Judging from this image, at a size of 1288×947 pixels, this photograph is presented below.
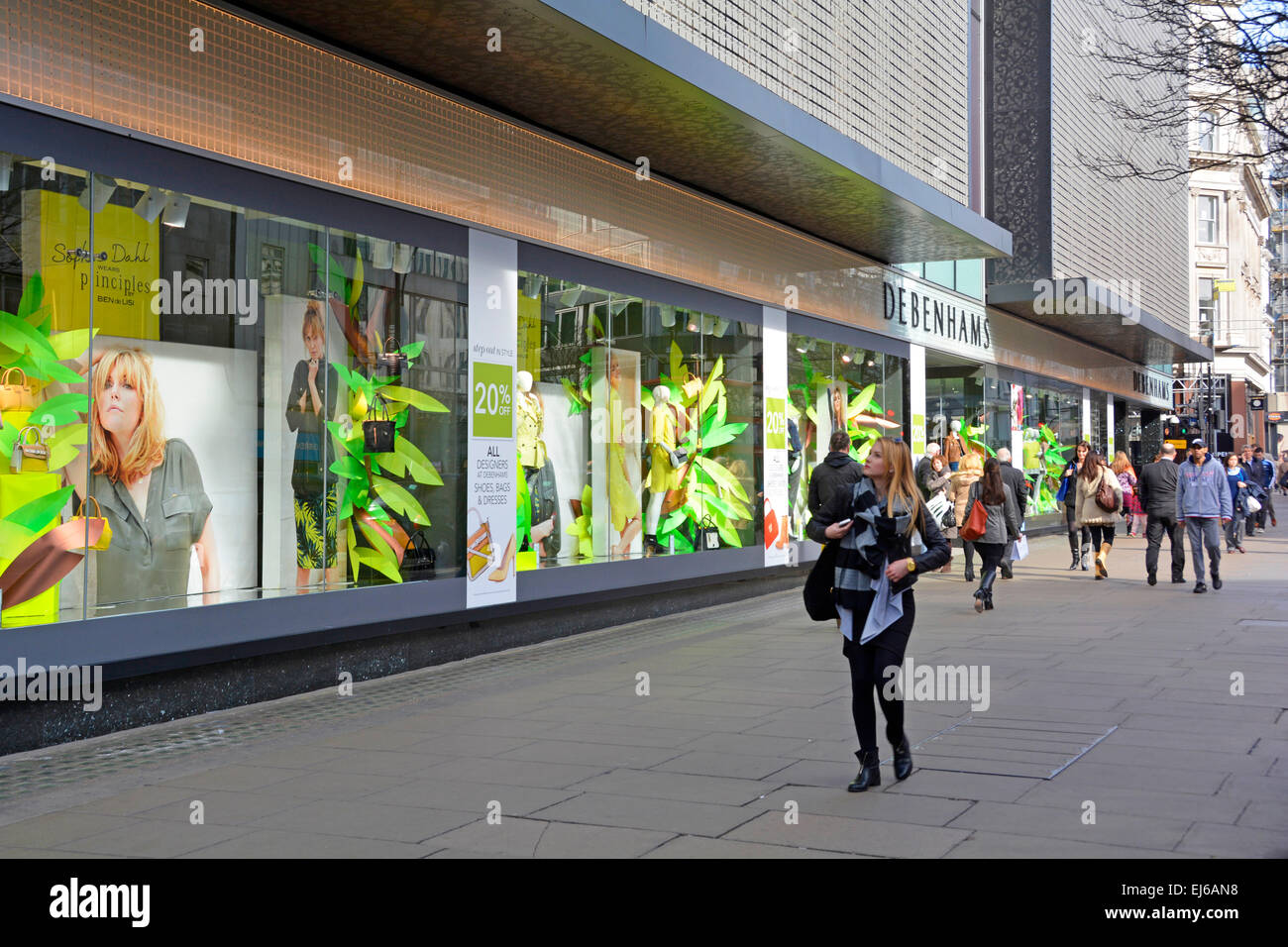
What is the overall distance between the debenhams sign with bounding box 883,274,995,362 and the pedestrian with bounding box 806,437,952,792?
42.6ft

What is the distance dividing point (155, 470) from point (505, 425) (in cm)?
320

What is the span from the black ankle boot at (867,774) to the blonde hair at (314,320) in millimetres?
5525

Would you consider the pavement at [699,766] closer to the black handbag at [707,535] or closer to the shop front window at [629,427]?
the shop front window at [629,427]

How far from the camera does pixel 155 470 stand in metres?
8.46

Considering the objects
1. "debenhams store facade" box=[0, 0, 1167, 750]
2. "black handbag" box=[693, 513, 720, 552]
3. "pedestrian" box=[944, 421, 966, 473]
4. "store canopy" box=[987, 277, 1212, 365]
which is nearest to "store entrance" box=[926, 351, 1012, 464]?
"pedestrian" box=[944, 421, 966, 473]

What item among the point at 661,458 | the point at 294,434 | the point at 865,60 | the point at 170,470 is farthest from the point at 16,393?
the point at 865,60

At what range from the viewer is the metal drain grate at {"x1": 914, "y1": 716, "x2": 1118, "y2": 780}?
247 inches

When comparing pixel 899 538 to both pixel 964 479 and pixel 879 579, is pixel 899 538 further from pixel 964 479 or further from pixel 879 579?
pixel 964 479

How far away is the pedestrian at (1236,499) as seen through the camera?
2218 cm

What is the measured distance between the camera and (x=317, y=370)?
31.2 ft

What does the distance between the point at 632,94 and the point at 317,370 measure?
340 cm

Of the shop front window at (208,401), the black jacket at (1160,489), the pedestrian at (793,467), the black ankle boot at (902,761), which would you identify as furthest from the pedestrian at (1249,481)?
the black ankle boot at (902,761)
